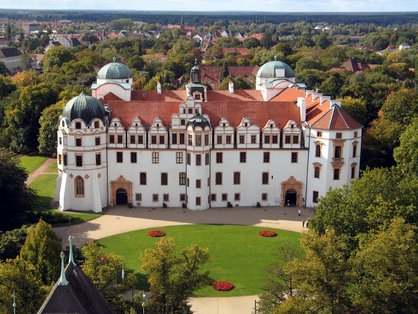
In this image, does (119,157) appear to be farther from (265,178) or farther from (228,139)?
(265,178)

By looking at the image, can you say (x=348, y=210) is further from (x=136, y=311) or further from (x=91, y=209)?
(x=91, y=209)

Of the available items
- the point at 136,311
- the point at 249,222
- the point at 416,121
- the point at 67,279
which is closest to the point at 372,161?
the point at 416,121

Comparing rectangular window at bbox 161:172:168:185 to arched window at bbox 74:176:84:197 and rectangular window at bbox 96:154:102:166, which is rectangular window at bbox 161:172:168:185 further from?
arched window at bbox 74:176:84:197

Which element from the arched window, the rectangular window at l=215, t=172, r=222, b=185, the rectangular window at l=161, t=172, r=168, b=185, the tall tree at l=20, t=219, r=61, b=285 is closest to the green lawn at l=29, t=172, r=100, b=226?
the arched window

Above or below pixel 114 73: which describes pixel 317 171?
below

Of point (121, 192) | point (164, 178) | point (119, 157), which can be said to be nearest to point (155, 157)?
point (164, 178)

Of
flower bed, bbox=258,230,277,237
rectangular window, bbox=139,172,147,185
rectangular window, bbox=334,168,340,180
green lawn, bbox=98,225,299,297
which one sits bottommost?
green lawn, bbox=98,225,299,297
